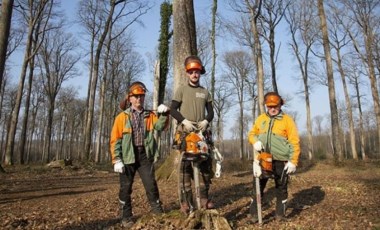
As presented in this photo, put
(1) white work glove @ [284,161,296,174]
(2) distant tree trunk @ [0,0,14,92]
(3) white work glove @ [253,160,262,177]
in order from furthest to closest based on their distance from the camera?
(2) distant tree trunk @ [0,0,14,92] < (3) white work glove @ [253,160,262,177] < (1) white work glove @ [284,161,296,174]

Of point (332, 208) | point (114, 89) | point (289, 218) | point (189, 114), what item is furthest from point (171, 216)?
point (114, 89)

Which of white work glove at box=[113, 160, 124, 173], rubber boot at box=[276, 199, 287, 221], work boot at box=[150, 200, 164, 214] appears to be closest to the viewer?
white work glove at box=[113, 160, 124, 173]

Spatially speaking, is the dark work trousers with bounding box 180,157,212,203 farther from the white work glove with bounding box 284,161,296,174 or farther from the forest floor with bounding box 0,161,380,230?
the white work glove with bounding box 284,161,296,174

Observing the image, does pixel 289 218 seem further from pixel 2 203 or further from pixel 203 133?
pixel 2 203

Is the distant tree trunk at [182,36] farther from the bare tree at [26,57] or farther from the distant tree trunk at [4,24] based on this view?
the bare tree at [26,57]

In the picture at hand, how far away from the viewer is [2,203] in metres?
7.85

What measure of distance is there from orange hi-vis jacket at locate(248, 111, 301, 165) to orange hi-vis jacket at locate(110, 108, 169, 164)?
5.06ft

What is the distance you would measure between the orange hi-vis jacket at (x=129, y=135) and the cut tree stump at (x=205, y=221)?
1163mm

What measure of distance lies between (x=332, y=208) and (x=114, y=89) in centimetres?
3375

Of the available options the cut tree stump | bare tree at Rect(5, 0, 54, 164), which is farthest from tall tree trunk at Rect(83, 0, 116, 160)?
the cut tree stump

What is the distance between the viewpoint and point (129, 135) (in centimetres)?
491

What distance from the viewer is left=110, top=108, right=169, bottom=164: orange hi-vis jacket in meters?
4.86

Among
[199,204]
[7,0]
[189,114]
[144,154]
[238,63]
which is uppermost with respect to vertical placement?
[238,63]

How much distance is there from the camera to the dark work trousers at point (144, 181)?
4.91 meters
